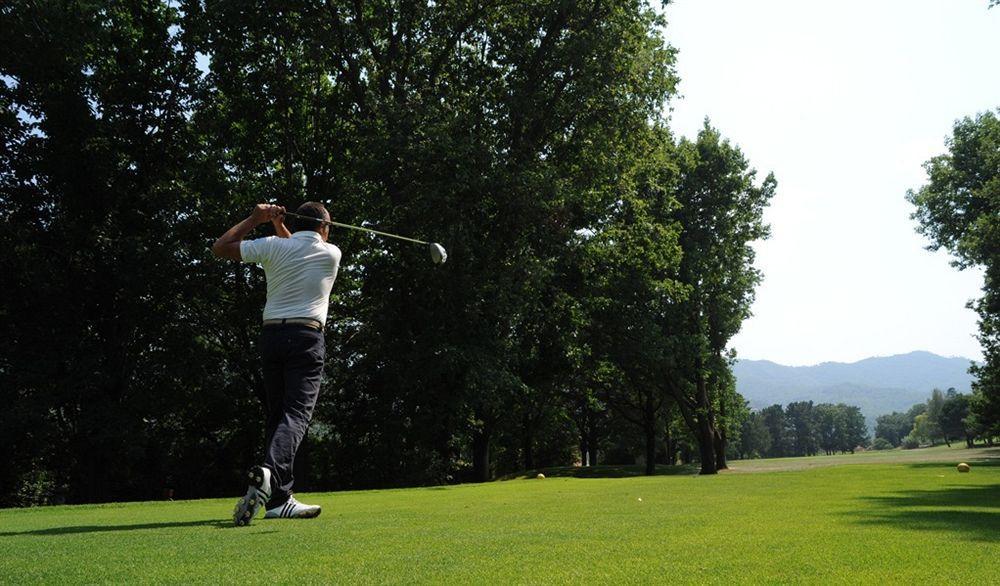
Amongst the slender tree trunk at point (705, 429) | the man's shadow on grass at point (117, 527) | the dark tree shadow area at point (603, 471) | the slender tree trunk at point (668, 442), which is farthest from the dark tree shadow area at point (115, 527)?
the slender tree trunk at point (668, 442)

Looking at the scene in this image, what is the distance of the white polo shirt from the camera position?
245 inches

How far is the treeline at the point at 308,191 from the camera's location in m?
21.5

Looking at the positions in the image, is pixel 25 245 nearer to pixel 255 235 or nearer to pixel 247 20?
pixel 255 235

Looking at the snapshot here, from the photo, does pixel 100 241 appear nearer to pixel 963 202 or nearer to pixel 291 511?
pixel 291 511

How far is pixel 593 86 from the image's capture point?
72.1 feet

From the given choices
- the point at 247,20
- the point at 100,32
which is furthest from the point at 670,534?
the point at 100,32

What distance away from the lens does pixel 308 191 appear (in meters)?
25.7

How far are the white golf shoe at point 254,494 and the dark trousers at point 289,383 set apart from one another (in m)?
0.24

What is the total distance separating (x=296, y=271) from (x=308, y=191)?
66.8 feet

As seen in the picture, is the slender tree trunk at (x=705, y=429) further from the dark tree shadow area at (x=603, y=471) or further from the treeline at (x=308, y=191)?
the treeline at (x=308, y=191)

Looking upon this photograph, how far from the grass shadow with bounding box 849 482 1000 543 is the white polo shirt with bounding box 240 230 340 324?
190 inches

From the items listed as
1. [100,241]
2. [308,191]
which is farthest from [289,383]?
[100,241]

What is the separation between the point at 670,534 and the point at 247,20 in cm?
2151

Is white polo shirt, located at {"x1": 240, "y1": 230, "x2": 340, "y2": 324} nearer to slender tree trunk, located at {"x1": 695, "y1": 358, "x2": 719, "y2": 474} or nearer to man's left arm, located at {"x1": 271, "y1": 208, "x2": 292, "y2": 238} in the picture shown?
man's left arm, located at {"x1": 271, "y1": 208, "x2": 292, "y2": 238}
